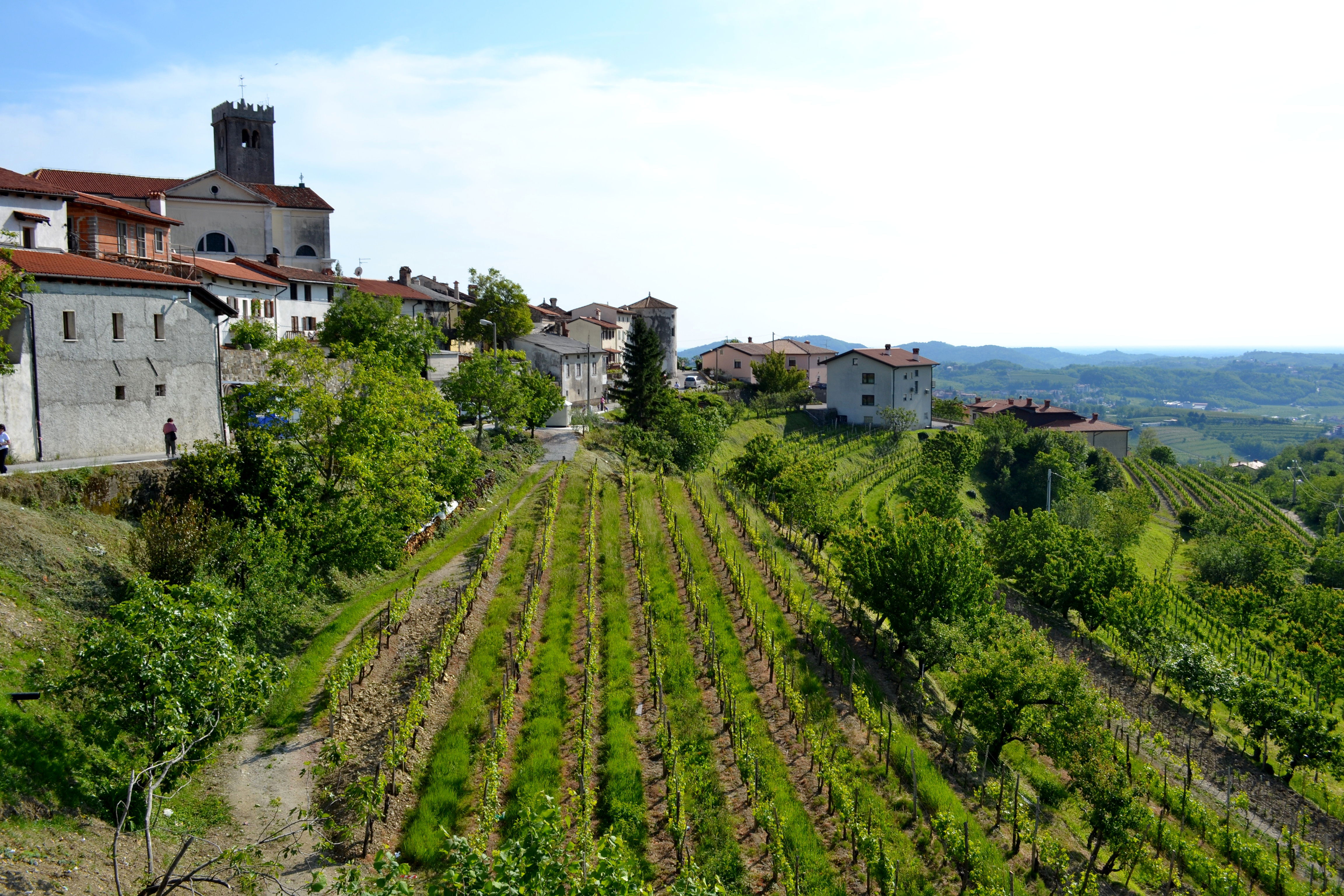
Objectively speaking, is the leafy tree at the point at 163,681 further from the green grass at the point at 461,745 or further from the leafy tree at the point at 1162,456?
the leafy tree at the point at 1162,456

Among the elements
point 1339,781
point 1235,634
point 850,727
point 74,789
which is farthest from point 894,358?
point 74,789

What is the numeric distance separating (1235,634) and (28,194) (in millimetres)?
65889

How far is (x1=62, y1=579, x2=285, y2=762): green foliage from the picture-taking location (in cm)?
1300

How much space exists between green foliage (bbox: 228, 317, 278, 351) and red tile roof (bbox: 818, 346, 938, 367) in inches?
2231

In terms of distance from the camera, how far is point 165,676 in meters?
13.2

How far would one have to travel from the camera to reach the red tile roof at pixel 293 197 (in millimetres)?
70562

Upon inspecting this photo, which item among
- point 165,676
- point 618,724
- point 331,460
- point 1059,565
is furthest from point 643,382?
point 165,676

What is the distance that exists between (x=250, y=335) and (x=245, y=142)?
50.8 meters

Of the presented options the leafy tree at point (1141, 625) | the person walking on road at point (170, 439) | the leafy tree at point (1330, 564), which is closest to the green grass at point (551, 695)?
the person walking on road at point (170, 439)

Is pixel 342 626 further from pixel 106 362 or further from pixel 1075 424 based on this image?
pixel 1075 424

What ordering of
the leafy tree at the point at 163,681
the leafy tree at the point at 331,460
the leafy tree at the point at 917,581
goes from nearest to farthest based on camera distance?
1. the leafy tree at the point at 163,681
2. the leafy tree at the point at 331,460
3. the leafy tree at the point at 917,581

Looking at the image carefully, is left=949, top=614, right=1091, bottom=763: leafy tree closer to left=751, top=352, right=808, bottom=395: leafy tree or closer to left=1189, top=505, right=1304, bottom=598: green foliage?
left=1189, top=505, right=1304, bottom=598: green foliage

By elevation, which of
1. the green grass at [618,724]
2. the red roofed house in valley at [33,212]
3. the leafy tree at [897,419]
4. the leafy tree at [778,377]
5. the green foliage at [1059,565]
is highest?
the red roofed house in valley at [33,212]

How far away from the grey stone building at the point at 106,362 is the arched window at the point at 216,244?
3642 cm
